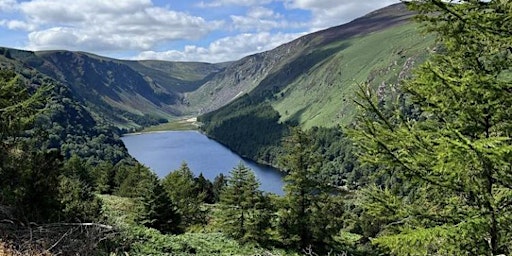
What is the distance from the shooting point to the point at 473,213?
7746mm

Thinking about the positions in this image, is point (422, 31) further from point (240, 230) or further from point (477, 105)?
point (240, 230)

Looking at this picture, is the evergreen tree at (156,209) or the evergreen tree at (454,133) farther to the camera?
the evergreen tree at (156,209)

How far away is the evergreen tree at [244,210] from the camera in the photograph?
34750mm

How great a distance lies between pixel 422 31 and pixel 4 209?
34.3 feet

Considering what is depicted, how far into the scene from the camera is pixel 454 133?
6.45 meters

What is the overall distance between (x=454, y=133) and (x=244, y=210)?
1213 inches

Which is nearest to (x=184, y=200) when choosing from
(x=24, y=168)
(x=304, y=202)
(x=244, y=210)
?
(x=244, y=210)

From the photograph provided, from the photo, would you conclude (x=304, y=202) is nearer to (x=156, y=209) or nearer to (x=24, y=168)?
(x=156, y=209)

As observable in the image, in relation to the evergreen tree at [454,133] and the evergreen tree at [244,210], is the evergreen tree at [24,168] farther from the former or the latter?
the evergreen tree at [244,210]

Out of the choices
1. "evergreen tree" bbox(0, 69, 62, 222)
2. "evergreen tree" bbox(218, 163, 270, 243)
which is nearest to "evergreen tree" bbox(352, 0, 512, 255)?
"evergreen tree" bbox(0, 69, 62, 222)

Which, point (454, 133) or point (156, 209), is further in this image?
point (156, 209)

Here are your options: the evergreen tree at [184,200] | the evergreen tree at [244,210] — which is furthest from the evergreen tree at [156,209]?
the evergreen tree at [184,200]

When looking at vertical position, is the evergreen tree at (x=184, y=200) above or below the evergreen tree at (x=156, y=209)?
below

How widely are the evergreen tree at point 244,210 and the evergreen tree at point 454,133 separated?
86.8ft
